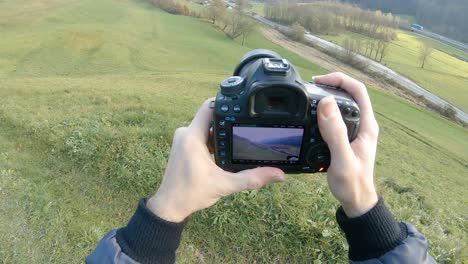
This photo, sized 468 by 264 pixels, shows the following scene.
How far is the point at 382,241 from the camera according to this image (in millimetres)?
2098

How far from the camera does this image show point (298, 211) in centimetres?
535

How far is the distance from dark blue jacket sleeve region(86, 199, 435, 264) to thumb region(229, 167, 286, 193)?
458 millimetres

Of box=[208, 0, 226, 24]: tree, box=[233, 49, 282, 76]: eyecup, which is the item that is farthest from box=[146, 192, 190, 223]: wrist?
box=[208, 0, 226, 24]: tree

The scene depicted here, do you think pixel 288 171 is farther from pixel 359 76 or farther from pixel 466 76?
pixel 466 76

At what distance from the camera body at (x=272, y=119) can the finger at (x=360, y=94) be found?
0.14 feet

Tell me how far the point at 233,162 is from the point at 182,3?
225 feet

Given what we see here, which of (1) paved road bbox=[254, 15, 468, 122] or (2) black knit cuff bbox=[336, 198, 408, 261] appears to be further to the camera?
(1) paved road bbox=[254, 15, 468, 122]

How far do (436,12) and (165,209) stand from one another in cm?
11773

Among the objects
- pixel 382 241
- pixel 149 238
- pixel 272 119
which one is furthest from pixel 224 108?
pixel 382 241

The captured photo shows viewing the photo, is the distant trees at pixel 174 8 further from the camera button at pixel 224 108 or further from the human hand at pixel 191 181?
the human hand at pixel 191 181

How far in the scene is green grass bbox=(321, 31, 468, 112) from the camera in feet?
170

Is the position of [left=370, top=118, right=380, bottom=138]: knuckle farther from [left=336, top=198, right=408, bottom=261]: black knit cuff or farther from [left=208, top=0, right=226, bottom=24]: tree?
[left=208, top=0, right=226, bottom=24]: tree

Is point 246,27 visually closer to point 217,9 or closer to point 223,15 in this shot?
point 223,15

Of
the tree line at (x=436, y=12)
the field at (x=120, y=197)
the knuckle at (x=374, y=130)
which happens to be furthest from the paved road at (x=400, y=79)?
the tree line at (x=436, y=12)
